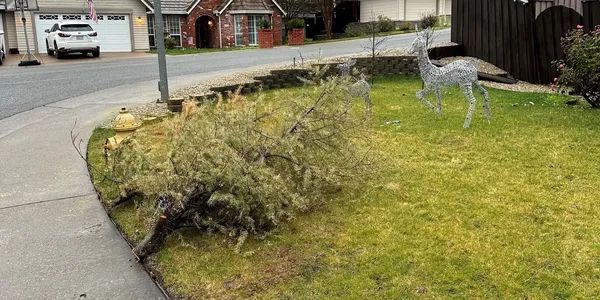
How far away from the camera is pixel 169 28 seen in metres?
32.2

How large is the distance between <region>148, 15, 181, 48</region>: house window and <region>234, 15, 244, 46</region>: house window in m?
3.31

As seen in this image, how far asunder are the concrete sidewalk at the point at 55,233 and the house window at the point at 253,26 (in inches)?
1023

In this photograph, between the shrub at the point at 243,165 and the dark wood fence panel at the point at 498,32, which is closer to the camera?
the shrub at the point at 243,165

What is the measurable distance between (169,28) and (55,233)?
29174mm

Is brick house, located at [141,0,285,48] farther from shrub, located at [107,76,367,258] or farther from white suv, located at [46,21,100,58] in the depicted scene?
shrub, located at [107,76,367,258]

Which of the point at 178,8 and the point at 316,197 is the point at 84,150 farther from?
the point at 178,8

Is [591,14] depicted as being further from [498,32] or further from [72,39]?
[72,39]

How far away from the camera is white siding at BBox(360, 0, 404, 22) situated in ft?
136

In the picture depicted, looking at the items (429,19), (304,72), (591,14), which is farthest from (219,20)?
(591,14)

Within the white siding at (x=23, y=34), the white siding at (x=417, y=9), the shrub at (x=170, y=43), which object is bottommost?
the shrub at (x=170, y=43)

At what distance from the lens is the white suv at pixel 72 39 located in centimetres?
2305

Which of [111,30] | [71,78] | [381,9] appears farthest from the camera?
[381,9]

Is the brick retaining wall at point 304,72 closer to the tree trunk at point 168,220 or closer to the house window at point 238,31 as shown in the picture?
the tree trunk at point 168,220

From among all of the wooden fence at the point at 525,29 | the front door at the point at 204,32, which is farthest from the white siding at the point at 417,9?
the wooden fence at the point at 525,29
